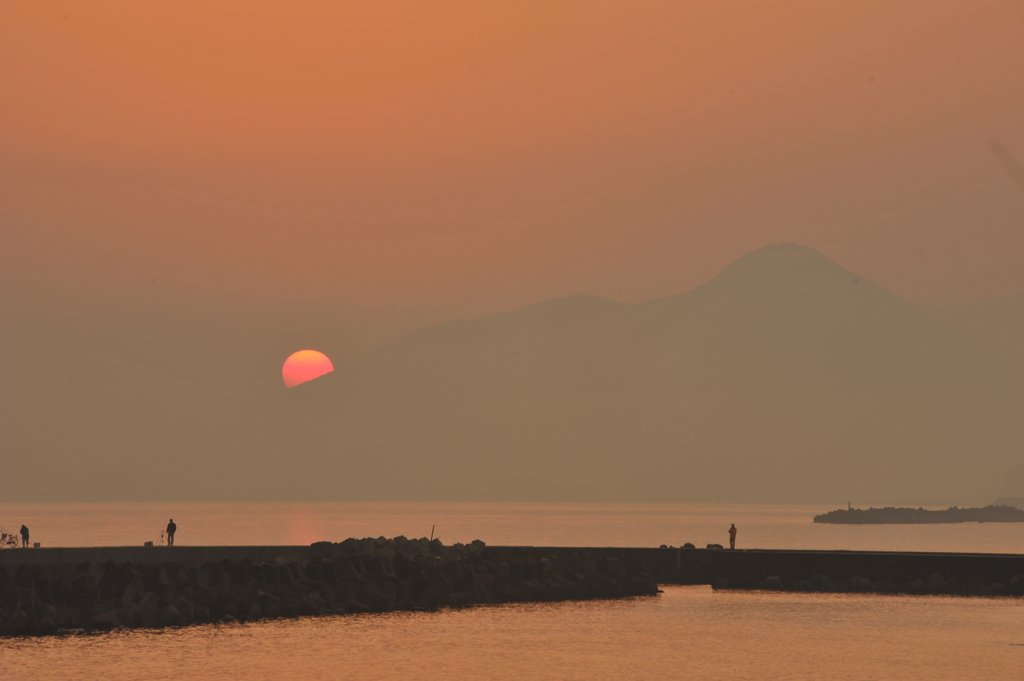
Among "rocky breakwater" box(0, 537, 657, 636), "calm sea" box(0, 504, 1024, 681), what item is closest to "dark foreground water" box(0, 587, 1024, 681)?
"calm sea" box(0, 504, 1024, 681)

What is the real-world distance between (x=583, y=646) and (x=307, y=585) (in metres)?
11.4

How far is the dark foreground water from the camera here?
3231cm

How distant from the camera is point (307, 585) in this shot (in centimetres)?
4369

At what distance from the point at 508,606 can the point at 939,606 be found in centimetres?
1550

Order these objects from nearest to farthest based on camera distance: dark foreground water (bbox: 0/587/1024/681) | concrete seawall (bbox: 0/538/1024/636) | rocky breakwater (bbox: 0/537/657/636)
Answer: dark foreground water (bbox: 0/587/1024/681) → rocky breakwater (bbox: 0/537/657/636) → concrete seawall (bbox: 0/538/1024/636)

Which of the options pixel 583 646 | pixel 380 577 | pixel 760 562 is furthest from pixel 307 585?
pixel 760 562

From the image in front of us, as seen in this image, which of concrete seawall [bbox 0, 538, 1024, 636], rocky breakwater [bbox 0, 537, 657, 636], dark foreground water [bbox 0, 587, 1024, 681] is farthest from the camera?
concrete seawall [bbox 0, 538, 1024, 636]

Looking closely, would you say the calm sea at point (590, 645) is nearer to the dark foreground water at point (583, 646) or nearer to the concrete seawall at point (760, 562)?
the dark foreground water at point (583, 646)

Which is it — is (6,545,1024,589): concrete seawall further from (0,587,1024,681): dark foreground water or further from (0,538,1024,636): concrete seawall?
(0,587,1024,681): dark foreground water

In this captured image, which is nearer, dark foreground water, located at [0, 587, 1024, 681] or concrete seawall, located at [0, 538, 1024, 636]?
dark foreground water, located at [0, 587, 1024, 681]

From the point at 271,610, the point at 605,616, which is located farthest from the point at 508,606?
the point at 271,610

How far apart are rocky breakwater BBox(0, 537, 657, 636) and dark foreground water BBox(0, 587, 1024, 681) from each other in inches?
55.8

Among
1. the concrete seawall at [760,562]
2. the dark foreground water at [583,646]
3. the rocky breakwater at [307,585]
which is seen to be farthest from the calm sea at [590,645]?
the concrete seawall at [760,562]

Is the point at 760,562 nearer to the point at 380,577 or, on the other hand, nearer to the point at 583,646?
the point at 380,577
